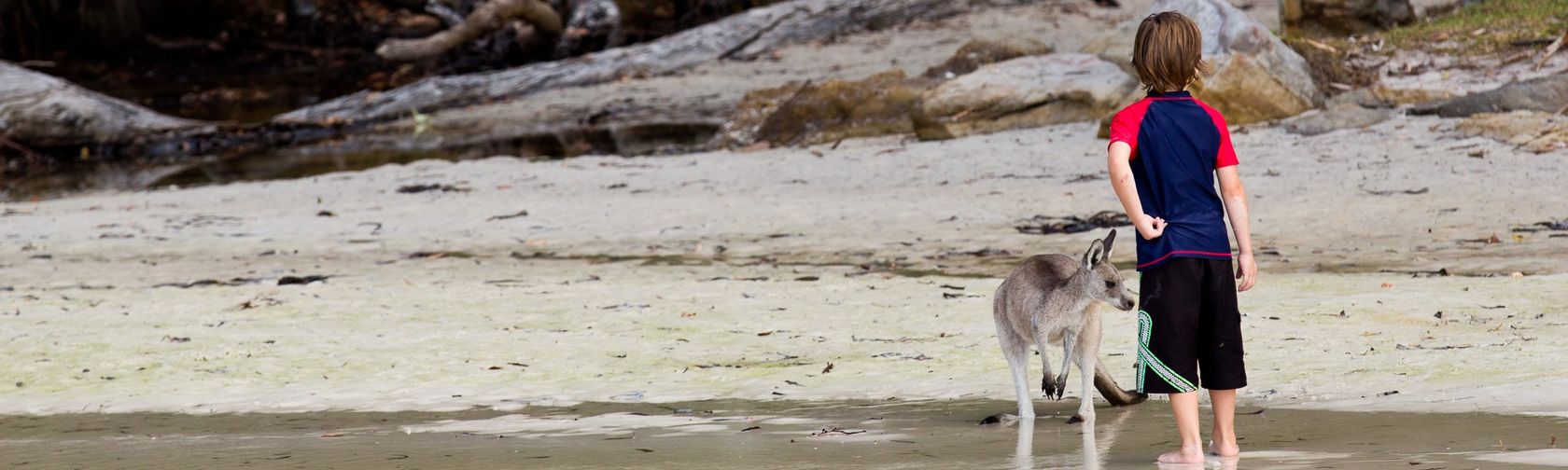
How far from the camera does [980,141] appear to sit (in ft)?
45.5

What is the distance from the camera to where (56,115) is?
19.2 metres

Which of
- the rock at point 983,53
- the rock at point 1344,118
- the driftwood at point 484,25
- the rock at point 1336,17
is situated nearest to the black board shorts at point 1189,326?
the rock at point 1344,118

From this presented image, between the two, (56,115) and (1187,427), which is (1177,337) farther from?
(56,115)

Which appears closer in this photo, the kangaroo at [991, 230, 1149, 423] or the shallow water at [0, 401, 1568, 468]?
the shallow water at [0, 401, 1568, 468]

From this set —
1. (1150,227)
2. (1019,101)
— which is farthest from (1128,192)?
(1019,101)

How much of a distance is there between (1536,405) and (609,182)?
365 inches

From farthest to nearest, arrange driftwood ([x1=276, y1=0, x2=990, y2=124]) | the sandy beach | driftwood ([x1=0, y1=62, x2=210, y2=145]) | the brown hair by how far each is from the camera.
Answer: driftwood ([x1=276, y1=0, x2=990, y2=124]), driftwood ([x1=0, y1=62, x2=210, y2=145]), the sandy beach, the brown hair

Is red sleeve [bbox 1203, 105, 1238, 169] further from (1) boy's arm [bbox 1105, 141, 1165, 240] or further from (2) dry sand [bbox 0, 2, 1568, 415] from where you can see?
(2) dry sand [bbox 0, 2, 1568, 415]

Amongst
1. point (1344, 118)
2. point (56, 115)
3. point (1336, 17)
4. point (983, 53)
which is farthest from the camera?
point (56, 115)

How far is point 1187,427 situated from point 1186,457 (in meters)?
0.07

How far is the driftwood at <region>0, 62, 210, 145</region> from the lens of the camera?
19.0 meters

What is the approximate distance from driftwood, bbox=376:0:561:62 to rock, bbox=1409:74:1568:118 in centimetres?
1469

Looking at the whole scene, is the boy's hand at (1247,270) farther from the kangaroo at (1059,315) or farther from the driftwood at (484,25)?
the driftwood at (484,25)

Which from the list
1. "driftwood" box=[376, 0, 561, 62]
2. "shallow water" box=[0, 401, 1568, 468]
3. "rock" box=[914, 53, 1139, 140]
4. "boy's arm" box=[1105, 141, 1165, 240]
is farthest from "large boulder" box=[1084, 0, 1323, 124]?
"driftwood" box=[376, 0, 561, 62]
